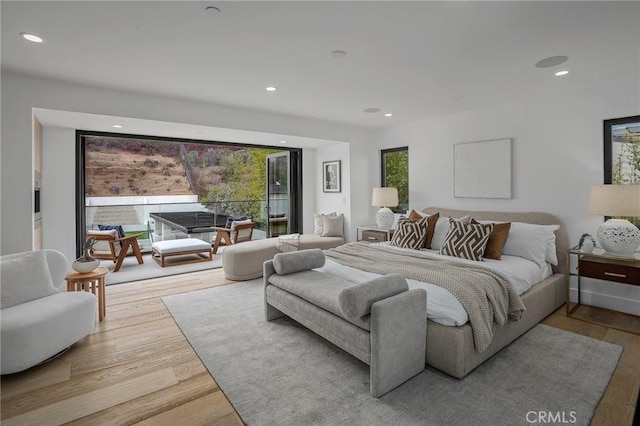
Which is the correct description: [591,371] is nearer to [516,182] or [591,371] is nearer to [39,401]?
[516,182]

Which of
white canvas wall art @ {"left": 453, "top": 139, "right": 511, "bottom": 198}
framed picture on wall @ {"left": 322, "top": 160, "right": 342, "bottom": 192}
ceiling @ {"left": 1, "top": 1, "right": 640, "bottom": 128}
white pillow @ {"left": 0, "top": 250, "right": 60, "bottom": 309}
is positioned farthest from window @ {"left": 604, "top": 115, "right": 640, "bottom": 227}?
white pillow @ {"left": 0, "top": 250, "right": 60, "bottom": 309}

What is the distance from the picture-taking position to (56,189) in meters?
4.50

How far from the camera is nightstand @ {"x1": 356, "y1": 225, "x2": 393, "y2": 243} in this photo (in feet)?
17.3

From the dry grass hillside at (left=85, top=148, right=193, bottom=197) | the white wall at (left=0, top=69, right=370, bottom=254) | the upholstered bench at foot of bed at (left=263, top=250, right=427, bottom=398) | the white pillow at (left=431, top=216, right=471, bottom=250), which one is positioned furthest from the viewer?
the dry grass hillside at (left=85, top=148, right=193, bottom=197)

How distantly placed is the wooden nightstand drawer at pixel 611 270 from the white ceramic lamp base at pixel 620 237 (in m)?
0.12

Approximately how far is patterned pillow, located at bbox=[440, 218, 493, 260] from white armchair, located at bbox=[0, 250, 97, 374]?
11.6ft

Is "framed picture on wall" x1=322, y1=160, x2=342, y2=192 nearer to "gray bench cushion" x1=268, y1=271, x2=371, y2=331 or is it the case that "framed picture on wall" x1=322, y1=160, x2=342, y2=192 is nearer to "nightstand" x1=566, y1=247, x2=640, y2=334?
"gray bench cushion" x1=268, y1=271, x2=371, y2=331

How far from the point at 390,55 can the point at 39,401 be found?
3585mm

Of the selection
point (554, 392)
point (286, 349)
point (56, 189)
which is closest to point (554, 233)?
point (554, 392)

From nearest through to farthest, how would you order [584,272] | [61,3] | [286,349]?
[61,3], [286,349], [584,272]

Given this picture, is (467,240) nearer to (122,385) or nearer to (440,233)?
(440,233)

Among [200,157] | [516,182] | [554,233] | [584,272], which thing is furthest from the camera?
[200,157]

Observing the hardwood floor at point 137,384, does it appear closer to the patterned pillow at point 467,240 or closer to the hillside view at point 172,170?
the patterned pillow at point 467,240

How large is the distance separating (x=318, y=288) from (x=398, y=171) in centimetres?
380
